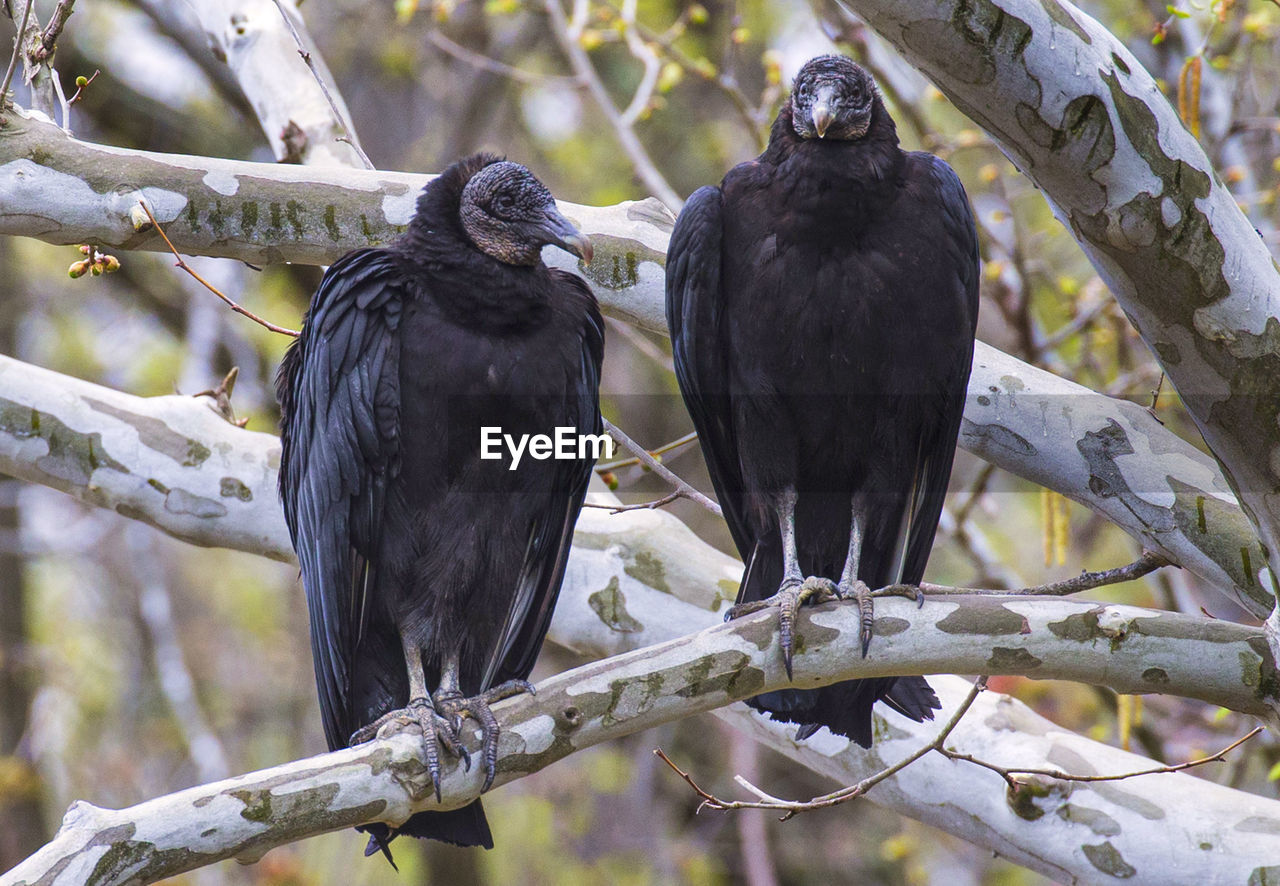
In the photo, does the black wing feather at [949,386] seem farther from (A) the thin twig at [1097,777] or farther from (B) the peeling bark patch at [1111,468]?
(A) the thin twig at [1097,777]

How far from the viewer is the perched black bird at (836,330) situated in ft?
10.6

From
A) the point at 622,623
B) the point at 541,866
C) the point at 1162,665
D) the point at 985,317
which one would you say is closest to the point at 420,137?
the point at 985,317

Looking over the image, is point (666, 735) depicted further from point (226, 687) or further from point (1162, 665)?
point (1162, 665)

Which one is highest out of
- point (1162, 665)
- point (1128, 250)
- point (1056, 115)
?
point (1056, 115)

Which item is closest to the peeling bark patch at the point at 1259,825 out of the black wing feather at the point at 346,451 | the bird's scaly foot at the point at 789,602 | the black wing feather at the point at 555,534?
the bird's scaly foot at the point at 789,602

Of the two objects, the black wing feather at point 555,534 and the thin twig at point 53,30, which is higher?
the thin twig at point 53,30

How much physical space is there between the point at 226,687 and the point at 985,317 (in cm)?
637

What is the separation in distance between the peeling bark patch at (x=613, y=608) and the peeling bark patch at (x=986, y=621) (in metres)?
1.35

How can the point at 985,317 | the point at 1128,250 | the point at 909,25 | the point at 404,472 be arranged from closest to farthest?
1. the point at 909,25
2. the point at 1128,250
3. the point at 404,472
4. the point at 985,317

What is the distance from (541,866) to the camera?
8.62 metres

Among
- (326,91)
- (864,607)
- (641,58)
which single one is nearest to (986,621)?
(864,607)

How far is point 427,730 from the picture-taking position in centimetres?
286

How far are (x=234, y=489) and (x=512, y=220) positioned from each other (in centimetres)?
132

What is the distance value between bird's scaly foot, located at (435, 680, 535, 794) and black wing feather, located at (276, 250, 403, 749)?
0.89 feet
